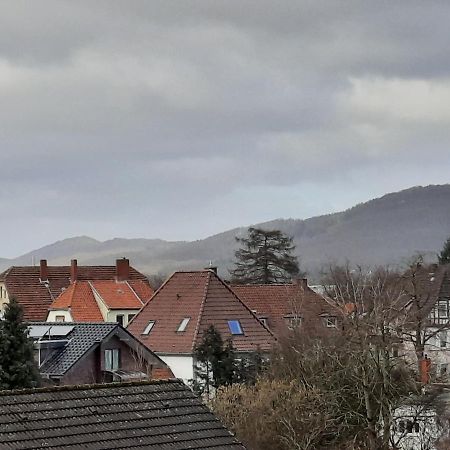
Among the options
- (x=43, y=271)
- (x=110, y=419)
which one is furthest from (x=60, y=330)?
(x=43, y=271)

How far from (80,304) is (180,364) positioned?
22589 mm

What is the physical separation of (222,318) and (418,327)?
9048 millimetres

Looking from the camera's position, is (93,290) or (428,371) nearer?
(428,371)

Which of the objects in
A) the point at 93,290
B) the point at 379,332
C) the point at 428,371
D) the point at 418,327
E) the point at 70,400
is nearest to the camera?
the point at 70,400

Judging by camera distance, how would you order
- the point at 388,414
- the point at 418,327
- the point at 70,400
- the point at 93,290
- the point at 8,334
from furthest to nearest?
the point at 93,290
the point at 418,327
the point at 8,334
the point at 388,414
the point at 70,400

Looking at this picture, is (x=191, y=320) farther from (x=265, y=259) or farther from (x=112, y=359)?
(x=265, y=259)

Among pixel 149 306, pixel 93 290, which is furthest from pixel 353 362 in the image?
pixel 93 290

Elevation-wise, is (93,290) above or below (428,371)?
above

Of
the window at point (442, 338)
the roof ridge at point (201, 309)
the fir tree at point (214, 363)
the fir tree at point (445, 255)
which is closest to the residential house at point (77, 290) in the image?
the roof ridge at point (201, 309)

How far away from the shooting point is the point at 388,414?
108ft

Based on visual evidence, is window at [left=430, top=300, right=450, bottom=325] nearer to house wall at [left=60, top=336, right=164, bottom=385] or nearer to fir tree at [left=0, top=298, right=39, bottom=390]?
house wall at [left=60, top=336, right=164, bottom=385]

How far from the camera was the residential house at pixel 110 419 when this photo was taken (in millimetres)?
17906

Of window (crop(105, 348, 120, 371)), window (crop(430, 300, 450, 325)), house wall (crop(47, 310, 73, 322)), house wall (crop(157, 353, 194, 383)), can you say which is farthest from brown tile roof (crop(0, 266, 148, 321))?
window (crop(105, 348, 120, 371))

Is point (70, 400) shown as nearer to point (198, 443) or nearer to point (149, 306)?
point (198, 443)
